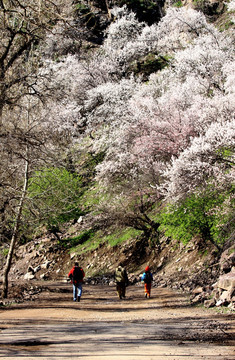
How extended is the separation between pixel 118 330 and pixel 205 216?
7.99m

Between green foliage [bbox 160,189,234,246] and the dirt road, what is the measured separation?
2.89 m

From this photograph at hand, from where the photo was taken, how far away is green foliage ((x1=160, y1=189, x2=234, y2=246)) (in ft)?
46.0

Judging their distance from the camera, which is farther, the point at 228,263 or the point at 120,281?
the point at 120,281

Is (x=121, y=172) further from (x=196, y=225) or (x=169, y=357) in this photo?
(x=169, y=357)

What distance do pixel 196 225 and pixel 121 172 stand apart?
38.1 ft

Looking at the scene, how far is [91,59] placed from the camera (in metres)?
46.6

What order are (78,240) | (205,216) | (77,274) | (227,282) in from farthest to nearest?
1. (78,240)
2. (205,216)
3. (77,274)
4. (227,282)

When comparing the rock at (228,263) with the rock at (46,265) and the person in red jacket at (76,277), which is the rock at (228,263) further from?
the rock at (46,265)

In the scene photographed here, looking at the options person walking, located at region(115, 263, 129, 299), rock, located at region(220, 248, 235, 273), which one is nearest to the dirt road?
person walking, located at region(115, 263, 129, 299)

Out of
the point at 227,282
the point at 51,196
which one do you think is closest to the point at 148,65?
the point at 51,196

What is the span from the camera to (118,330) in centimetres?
866

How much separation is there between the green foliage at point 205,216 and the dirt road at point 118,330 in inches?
114

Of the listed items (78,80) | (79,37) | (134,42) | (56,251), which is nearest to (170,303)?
(79,37)

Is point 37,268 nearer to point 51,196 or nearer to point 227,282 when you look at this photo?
point 51,196
